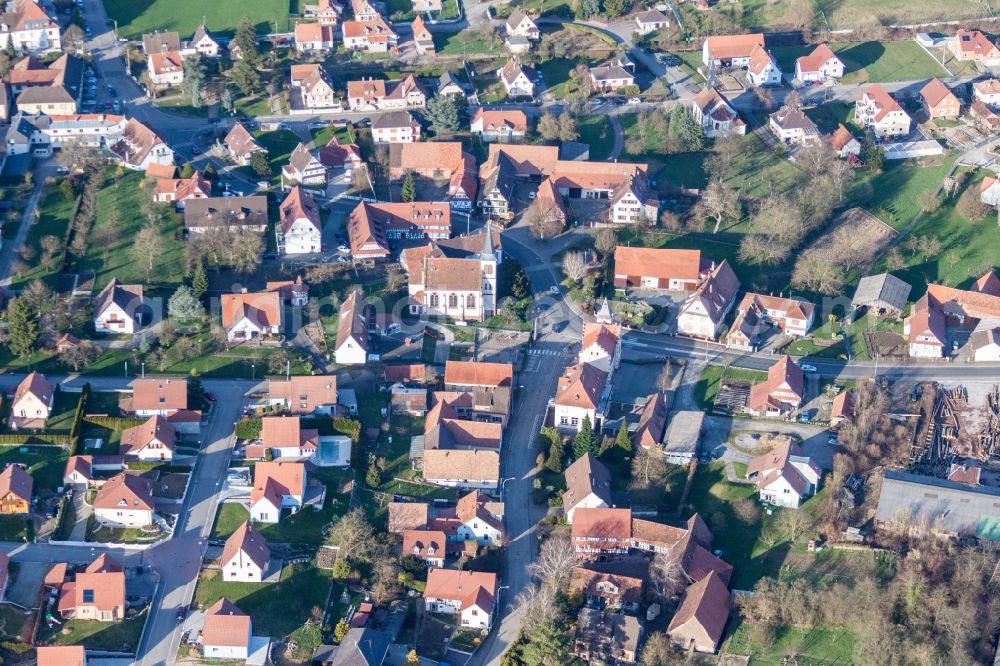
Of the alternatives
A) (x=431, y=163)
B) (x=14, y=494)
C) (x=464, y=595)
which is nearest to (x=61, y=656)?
(x=14, y=494)

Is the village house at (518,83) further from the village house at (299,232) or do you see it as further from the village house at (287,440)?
the village house at (287,440)

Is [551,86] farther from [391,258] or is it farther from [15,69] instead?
[15,69]

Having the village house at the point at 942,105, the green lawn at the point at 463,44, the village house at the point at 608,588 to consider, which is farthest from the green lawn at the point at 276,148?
the village house at the point at 942,105

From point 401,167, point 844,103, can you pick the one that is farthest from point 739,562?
point 844,103

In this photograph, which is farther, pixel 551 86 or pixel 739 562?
pixel 551 86

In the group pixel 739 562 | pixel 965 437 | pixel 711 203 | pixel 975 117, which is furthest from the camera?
pixel 975 117

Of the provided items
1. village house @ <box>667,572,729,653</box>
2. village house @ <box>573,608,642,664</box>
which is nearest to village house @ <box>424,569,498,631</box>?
village house @ <box>573,608,642,664</box>
